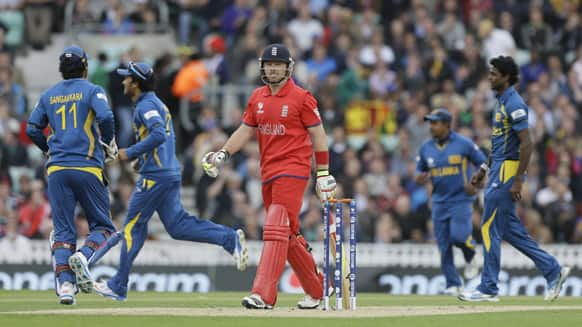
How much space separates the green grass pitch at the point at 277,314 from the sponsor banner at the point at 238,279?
5.58 m

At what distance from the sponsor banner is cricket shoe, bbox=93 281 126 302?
6.13 metres

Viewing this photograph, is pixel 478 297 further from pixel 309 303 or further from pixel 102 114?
pixel 102 114

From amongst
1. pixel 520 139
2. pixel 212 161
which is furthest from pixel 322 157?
pixel 520 139

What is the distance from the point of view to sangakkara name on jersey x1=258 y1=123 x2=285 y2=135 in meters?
14.7

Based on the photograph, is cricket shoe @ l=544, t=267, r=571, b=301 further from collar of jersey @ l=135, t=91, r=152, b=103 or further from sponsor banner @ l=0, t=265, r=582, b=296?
sponsor banner @ l=0, t=265, r=582, b=296

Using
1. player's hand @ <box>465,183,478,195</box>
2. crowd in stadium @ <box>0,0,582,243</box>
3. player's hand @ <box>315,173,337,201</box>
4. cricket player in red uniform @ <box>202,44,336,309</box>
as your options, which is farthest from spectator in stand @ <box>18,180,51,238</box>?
player's hand @ <box>315,173,337,201</box>

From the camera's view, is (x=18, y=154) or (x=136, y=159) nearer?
(x=136, y=159)

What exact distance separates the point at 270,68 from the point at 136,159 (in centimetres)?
339

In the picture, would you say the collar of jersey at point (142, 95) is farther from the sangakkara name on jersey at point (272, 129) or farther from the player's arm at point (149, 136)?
the sangakkara name on jersey at point (272, 129)

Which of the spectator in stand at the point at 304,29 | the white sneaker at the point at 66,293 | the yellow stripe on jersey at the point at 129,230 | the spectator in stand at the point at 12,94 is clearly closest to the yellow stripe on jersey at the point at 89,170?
the white sneaker at the point at 66,293

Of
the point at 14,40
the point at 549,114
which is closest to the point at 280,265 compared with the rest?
the point at 549,114

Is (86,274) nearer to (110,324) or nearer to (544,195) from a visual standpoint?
(110,324)

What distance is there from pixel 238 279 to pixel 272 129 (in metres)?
9.05

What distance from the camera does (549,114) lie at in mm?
27234
